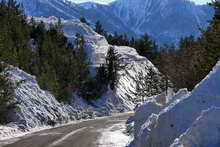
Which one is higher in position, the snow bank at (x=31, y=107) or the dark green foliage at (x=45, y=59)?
the dark green foliage at (x=45, y=59)

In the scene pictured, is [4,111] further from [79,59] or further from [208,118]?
[79,59]

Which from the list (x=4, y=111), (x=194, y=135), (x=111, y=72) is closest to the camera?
(x=194, y=135)

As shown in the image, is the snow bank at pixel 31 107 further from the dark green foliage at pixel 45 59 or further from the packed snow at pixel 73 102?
Result: the dark green foliage at pixel 45 59

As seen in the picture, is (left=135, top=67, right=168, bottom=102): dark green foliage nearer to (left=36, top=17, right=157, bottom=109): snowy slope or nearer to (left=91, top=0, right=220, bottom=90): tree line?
(left=36, top=17, right=157, bottom=109): snowy slope

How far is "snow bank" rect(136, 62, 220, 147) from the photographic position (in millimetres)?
12748

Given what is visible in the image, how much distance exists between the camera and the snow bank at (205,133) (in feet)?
33.2

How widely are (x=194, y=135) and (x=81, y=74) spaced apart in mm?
64590

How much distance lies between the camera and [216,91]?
1246 cm

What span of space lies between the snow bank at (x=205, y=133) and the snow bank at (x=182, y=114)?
156cm

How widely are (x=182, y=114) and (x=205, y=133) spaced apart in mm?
3463

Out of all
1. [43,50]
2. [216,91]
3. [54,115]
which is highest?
[43,50]

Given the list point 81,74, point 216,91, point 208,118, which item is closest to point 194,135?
point 208,118

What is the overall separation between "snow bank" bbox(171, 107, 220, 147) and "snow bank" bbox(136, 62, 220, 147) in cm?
156

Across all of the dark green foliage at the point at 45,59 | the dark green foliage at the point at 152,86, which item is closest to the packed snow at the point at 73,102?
the dark green foliage at the point at 45,59
